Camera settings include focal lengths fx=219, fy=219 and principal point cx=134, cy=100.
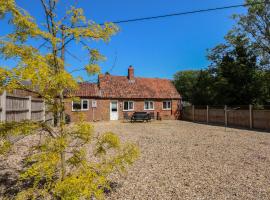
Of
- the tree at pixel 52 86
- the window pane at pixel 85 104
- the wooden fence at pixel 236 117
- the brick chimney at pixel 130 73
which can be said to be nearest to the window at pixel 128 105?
the brick chimney at pixel 130 73

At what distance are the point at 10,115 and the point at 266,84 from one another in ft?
79.9

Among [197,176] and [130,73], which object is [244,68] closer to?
[130,73]

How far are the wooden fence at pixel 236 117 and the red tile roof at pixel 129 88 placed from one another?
5012 mm

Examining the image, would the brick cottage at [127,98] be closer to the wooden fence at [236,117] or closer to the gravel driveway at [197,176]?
the wooden fence at [236,117]

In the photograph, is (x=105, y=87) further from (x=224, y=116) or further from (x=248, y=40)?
(x=248, y=40)

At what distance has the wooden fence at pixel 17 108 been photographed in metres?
7.44

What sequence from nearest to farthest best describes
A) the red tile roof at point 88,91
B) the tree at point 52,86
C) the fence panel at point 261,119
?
the tree at point 52,86, the fence panel at point 261,119, the red tile roof at point 88,91

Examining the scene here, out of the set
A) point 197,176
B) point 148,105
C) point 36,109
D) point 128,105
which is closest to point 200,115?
point 148,105

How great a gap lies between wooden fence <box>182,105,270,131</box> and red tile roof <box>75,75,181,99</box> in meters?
5.01

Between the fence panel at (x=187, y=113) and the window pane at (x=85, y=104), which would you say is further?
the fence panel at (x=187, y=113)

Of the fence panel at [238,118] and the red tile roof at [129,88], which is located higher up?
the red tile roof at [129,88]

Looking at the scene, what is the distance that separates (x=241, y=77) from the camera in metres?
24.1

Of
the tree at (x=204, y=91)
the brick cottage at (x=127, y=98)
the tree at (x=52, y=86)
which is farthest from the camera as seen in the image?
the tree at (x=204, y=91)

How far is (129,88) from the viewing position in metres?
27.2
